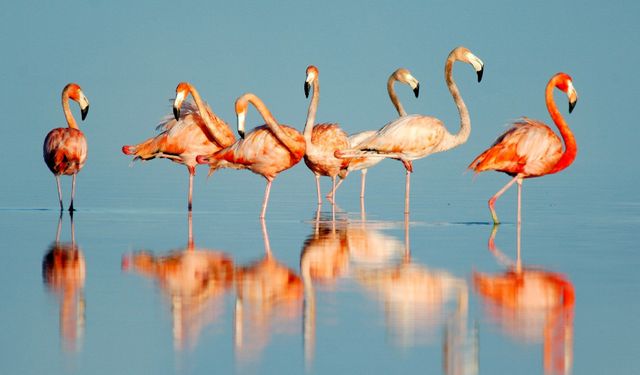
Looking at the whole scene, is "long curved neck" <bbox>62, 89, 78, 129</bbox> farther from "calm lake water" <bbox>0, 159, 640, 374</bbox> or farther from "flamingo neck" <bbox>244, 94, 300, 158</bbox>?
"flamingo neck" <bbox>244, 94, 300, 158</bbox>

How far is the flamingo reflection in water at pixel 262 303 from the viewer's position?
6.01 metres

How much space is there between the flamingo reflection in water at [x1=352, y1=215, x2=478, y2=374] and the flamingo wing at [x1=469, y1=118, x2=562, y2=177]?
149 inches

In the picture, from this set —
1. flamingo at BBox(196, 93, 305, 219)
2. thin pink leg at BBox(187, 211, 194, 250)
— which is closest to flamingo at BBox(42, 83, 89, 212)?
thin pink leg at BBox(187, 211, 194, 250)

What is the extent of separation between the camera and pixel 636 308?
23.1 ft

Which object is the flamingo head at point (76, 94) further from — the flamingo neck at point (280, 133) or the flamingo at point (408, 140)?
the flamingo at point (408, 140)

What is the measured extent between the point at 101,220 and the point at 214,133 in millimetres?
2317

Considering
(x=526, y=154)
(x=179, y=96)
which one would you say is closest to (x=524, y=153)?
(x=526, y=154)

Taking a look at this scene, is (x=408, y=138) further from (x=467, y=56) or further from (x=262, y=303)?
(x=262, y=303)

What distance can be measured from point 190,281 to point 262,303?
99cm

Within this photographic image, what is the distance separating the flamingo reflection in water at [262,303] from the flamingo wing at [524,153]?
4.72 metres

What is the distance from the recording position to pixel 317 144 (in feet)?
47.9

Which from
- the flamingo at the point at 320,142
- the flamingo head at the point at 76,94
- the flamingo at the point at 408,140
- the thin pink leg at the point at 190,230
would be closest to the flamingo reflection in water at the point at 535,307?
the thin pink leg at the point at 190,230

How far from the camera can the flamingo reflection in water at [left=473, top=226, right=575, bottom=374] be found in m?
5.89

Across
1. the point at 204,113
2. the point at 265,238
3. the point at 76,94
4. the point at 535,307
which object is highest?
the point at 76,94
